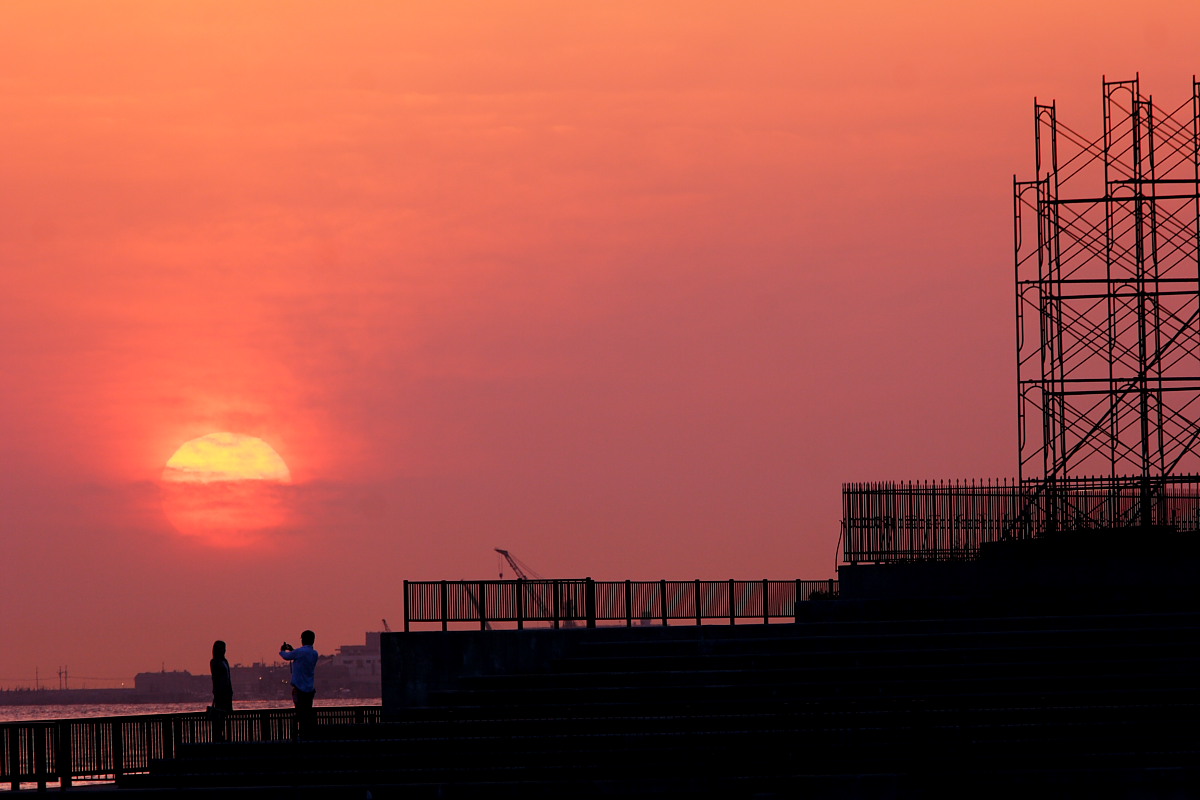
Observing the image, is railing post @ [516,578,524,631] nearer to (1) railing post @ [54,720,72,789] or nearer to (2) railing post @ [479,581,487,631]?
(2) railing post @ [479,581,487,631]

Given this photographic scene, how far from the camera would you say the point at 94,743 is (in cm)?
3131

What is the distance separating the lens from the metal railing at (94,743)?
30.7 meters

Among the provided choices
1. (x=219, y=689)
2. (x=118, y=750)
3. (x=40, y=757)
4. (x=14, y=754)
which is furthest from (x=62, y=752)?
(x=219, y=689)

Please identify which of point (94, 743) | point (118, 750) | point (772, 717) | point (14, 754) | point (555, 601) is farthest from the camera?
point (555, 601)

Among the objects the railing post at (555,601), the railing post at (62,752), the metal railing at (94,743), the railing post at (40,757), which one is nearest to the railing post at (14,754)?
the metal railing at (94,743)

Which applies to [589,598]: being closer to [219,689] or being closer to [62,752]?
[219,689]

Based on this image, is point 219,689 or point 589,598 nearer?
point 219,689

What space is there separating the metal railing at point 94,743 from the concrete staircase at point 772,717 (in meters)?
1.31

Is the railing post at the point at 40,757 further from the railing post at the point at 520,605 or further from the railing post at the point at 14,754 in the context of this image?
the railing post at the point at 520,605

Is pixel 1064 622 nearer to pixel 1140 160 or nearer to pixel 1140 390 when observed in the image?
pixel 1140 390

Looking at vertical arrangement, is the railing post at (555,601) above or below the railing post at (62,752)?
above

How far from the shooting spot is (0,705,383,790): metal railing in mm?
30672

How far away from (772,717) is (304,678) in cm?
779

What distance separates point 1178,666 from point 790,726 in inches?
250
